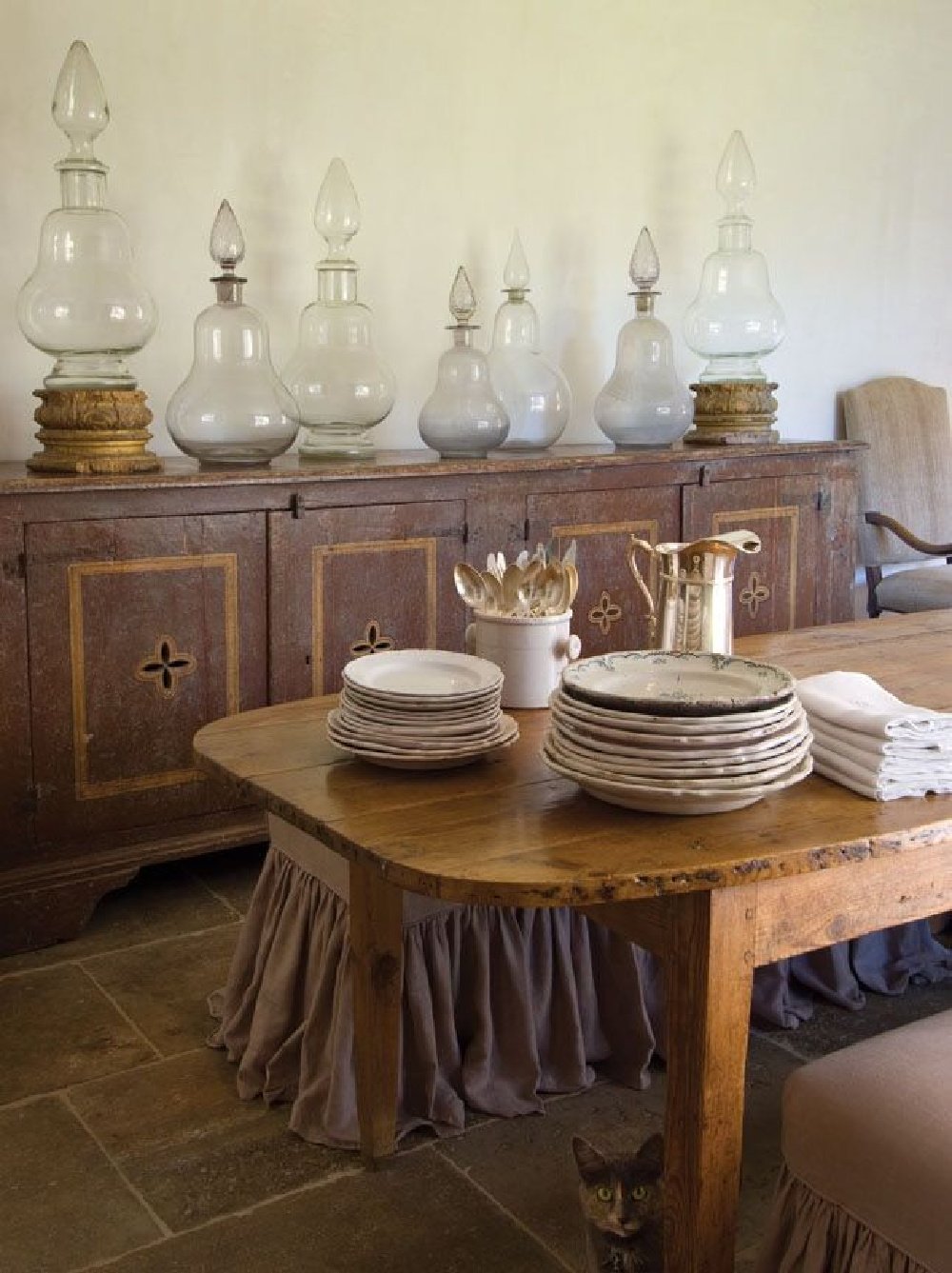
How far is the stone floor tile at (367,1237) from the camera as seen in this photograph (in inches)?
79.8

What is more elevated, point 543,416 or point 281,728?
point 543,416

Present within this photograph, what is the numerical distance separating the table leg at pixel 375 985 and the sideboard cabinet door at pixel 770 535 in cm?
205

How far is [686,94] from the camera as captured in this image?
4.54m

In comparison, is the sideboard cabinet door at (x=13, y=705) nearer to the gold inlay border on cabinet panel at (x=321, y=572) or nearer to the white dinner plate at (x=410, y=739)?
the gold inlay border on cabinet panel at (x=321, y=572)

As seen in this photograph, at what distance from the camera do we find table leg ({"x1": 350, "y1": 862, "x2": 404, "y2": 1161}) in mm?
2146

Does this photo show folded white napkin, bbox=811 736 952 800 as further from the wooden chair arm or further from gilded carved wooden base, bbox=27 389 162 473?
the wooden chair arm

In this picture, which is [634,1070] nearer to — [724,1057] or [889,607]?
[724,1057]

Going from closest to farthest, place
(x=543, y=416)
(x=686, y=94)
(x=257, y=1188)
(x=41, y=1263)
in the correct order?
(x=41, y=1263)
(x=257, y=1188)
(x=543, y=416)
(x=686, y=94)

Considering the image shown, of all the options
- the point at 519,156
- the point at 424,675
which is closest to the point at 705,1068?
the point at 424,675

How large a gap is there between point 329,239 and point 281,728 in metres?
1.90

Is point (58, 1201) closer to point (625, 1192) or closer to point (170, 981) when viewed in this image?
point (170, 981)

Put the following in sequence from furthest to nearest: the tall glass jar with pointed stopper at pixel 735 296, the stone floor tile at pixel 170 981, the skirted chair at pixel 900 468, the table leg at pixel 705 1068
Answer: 1. the skirted chair at pixel 900 468
2. the tall glass jar with pointed stopper at pixel 735 296
3. the stone floor tile at pixel 170 981
4. the table leg at pixel 705 1068

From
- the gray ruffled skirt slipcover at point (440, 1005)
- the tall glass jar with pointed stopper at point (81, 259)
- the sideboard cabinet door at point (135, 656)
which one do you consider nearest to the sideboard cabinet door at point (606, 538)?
the sideboard cabinet door at point (135, 656)

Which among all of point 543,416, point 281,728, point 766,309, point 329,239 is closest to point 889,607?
point 766,309
